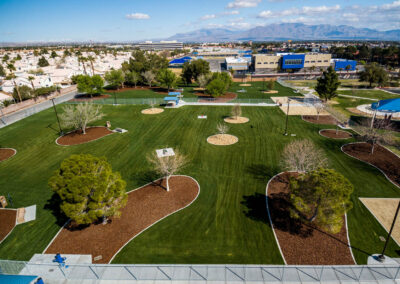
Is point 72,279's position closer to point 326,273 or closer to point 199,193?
point 199,193

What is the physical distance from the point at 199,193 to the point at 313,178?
12.9 meters

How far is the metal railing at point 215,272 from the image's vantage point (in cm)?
1714

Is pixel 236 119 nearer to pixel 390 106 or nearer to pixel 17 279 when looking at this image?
pixel 390 106

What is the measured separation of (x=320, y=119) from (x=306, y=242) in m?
40.5

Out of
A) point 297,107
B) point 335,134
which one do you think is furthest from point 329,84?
point 335,134

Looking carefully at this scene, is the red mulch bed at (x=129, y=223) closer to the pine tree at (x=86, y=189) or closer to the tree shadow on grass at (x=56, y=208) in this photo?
the tree shadow on grass at (x=56, y=208)

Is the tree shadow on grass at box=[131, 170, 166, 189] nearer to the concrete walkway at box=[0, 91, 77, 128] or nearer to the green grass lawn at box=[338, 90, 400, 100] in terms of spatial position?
the concrete walkway at box=[0, 91, 77, 128]

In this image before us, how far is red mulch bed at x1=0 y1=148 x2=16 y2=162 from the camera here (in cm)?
3820

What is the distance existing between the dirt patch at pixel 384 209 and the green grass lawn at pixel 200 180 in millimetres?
812

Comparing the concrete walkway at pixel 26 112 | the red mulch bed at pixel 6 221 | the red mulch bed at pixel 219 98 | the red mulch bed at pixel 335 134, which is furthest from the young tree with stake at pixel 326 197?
the concrete walkway at pixel 26 112

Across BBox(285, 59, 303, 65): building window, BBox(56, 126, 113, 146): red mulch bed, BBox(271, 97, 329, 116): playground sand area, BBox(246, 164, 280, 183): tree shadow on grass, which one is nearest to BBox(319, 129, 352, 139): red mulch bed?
BBox(271, 97, 329, 116): playground sand area

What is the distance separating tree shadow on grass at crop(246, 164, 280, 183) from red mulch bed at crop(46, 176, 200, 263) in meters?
8.50

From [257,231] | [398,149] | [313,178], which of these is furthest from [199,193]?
[398,149]

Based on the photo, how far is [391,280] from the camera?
56.1 ft
